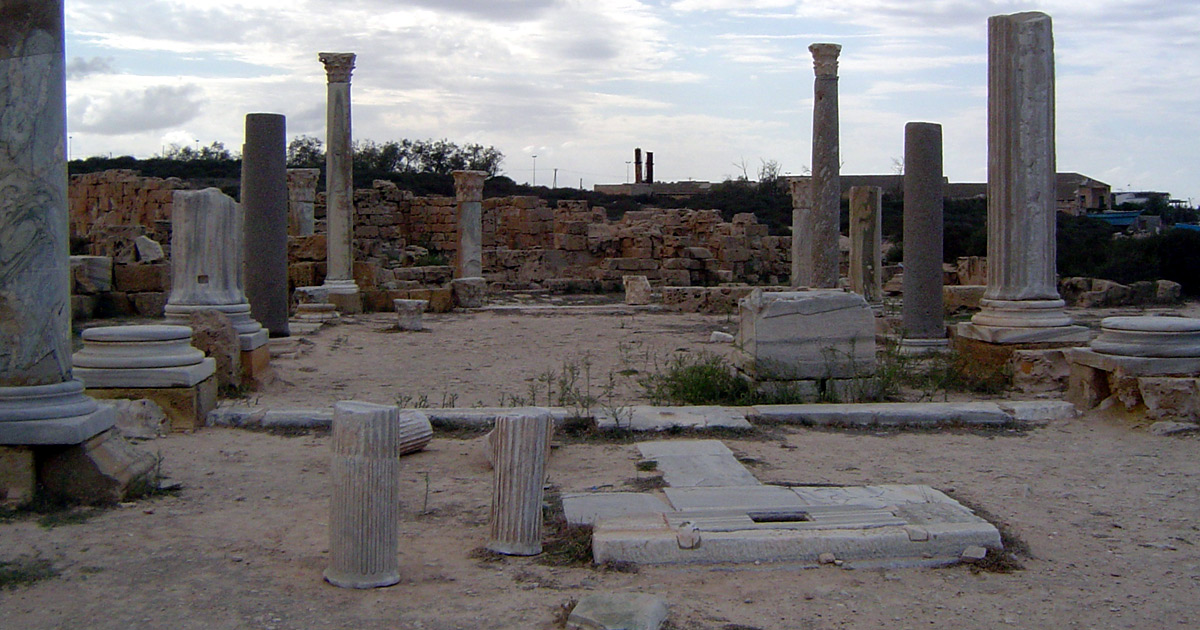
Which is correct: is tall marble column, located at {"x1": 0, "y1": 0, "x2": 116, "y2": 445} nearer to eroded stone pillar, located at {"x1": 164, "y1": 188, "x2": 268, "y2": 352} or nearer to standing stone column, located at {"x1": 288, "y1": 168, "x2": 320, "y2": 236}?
eroded stone pillar, located at {"x1": 164, "y1": 188, "x2": 268, "y2": 352}

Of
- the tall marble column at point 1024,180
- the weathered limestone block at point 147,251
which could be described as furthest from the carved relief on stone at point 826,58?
the weathered limestone block at point 147,251

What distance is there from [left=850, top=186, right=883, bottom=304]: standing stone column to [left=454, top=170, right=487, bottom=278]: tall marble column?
860 centimetres

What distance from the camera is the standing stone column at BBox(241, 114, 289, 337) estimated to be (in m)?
10.6

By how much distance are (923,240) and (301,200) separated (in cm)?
1435

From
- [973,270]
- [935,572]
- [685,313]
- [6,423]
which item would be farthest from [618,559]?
[973,270]

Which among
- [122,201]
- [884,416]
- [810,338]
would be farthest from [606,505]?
[122,201]

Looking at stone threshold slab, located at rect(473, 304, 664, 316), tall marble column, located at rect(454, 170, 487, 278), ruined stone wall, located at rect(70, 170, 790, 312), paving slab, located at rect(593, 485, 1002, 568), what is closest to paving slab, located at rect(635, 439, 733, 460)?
paving slab, located at rect(593, 485, 1002, 568)

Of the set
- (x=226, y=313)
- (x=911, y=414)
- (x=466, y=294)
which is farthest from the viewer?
(x=466, y=294)

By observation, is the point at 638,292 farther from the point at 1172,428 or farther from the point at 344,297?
the point at 1172,428

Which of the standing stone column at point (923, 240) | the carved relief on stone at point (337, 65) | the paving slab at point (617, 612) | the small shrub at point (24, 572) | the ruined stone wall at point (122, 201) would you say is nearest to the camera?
the paving slab at point (617, 612)

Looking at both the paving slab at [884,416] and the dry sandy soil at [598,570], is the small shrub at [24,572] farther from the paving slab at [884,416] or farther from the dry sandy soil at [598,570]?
the paving slab at [884,416]

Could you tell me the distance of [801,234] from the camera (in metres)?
21.2

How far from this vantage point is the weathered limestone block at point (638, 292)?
20234 mm

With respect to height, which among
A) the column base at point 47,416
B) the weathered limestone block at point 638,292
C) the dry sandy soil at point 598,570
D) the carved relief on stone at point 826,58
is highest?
the carved relief on stone at point 826,58
